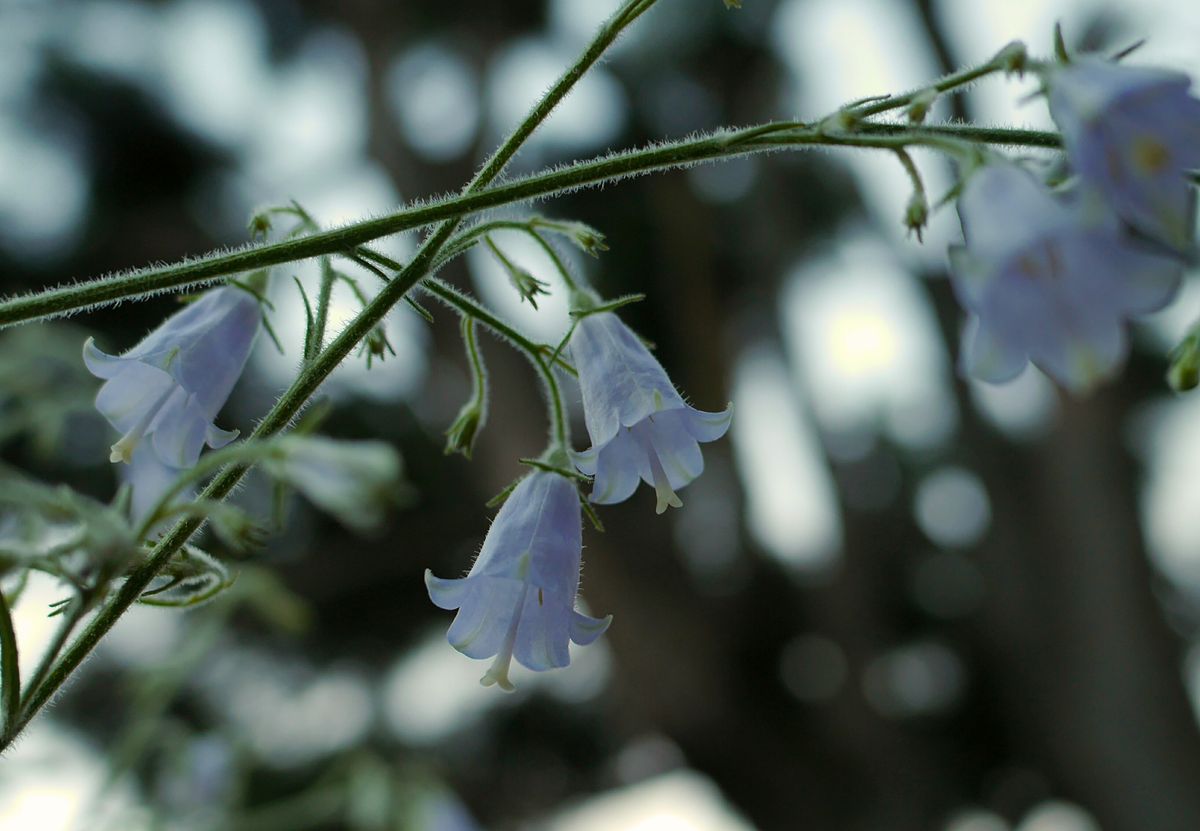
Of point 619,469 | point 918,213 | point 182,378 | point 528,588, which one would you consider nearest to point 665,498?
point 619,469

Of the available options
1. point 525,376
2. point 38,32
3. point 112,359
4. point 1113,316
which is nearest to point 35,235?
point 38,32

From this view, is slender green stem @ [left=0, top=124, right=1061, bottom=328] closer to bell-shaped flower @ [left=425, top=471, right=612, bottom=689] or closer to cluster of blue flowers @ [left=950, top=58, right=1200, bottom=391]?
cluster of blue flowers @ [left=950, top=58, right=1200, bottom=391]

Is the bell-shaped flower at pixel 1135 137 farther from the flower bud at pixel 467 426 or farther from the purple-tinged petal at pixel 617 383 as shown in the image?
the flower bud at pixel 467 426

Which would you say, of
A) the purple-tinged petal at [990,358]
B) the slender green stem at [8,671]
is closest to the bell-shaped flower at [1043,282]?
the purple-tinged petal at [990,358]

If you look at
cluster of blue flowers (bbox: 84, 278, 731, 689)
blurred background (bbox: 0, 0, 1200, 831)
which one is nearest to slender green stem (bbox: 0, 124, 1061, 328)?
cluster of blue flowers (bbox: 84, 278, 731, 689)

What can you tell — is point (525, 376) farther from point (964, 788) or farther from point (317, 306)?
point (317, 306)
